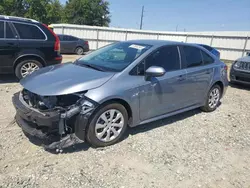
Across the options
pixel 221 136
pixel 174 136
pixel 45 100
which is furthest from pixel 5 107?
pixel 221 136

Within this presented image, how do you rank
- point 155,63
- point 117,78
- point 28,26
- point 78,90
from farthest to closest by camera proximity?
point 28,26
point 155,63
point 117,78
point 78,90

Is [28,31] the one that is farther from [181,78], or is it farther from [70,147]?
[181,78]

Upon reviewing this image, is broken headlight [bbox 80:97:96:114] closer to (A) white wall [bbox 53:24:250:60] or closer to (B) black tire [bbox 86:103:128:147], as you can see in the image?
(B) black tire [bbox 86:103:128:147]

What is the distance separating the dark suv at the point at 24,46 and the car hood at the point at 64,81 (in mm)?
2982

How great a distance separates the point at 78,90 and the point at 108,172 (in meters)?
1.13

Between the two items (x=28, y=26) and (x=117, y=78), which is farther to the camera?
(x=28, y=26)

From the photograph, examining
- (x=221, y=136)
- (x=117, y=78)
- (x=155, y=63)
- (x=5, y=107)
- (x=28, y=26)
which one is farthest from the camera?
(x=28, y=26)

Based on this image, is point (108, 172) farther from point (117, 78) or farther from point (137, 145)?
point (117, 78)

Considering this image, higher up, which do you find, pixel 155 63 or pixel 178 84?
pixel 155 63

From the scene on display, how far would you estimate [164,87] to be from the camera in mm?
4055

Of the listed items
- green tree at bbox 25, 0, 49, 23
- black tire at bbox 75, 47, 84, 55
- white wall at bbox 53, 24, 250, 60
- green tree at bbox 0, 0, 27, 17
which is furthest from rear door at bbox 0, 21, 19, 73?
green tree at bbox 0, 0, 27, 17

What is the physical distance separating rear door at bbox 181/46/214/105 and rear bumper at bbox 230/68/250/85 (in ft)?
12.3

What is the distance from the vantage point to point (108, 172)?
300 centimetres

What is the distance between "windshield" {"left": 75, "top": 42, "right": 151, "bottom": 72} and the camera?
12.5 feet
